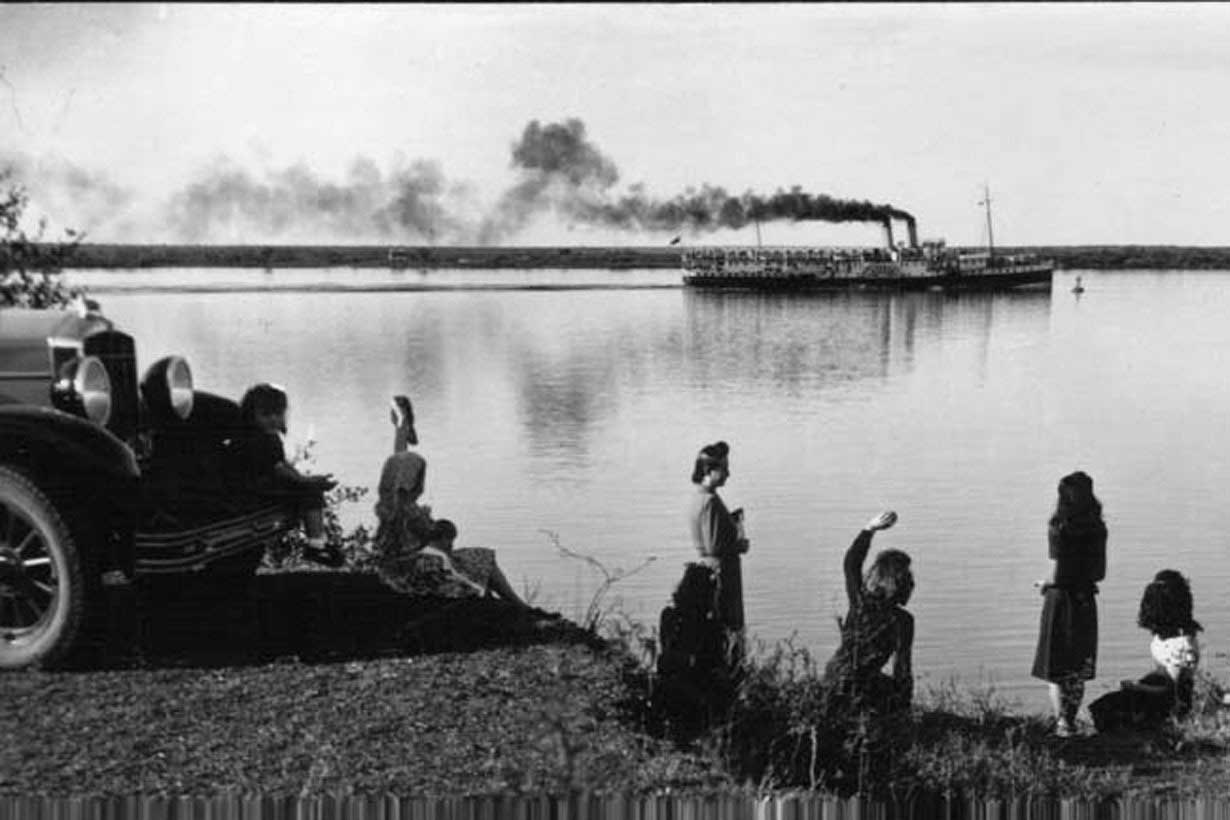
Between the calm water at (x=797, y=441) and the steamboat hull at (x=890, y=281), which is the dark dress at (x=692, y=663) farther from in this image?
the steamboat hull at (x=890, y=281)

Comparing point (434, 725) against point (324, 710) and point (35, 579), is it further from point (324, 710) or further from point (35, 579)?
point (35, 579)

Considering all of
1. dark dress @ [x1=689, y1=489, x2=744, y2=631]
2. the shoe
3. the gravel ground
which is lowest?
the gravel ground

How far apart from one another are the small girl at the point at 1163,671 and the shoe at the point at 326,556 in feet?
11.6

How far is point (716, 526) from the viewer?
294 inches

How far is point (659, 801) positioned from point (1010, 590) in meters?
4.32

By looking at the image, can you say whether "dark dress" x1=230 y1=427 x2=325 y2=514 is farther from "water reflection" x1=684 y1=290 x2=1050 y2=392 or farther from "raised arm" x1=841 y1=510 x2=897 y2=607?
"water reflection" x1=684 y1=290 x2=1050 y2=392

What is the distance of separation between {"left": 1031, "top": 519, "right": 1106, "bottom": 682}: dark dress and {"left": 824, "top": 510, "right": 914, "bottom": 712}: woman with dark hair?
29.2 inches

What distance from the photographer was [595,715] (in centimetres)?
618

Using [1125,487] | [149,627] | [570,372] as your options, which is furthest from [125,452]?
[570,372]

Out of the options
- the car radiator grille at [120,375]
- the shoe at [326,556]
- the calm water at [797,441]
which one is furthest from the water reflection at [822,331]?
the car radiator grille at [120,375]

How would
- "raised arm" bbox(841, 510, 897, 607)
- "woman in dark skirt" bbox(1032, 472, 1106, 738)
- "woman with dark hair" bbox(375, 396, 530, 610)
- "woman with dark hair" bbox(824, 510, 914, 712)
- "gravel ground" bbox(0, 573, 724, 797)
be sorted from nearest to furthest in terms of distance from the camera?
"gravel ground" bbox(0, 573, 724, 797), "woman with dark hair" bbox(824, 510, 914, 712), "raised arm" bbox(841, 510, 897, 607), "woman in dark skirt" bbox(1032, 472, 1106, 738), "woman with dark hair" bbox(375, 396, 530, 610)

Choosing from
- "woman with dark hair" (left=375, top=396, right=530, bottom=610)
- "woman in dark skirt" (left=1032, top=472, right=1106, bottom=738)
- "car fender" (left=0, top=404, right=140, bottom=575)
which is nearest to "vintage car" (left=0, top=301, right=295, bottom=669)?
"car fender" (left=0, top=404, right=140, bottom=575)

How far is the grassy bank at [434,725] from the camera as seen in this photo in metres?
5.56

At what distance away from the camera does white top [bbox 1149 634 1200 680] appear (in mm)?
8109
